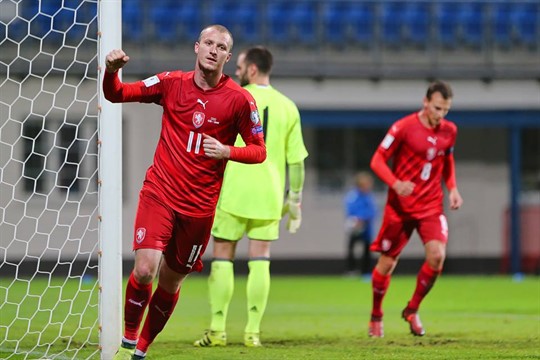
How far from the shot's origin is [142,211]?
20.7ft

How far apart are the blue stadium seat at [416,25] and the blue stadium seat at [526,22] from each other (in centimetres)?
192

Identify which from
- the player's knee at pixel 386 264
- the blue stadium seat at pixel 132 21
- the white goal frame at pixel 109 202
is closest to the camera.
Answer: the white goal frame at pixel 109 202

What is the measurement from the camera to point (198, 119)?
21.0 feet

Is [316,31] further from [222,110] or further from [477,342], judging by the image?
[222,110]

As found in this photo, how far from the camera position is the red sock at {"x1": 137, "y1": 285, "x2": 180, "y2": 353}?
6578 mm

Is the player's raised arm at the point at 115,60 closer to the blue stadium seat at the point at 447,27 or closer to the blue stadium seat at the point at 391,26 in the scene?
the blue stadium seat at the point at 391,26

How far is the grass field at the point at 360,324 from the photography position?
750 cm

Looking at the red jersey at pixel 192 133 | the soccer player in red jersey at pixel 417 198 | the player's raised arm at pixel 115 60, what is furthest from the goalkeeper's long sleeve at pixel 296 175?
the player's raised arm at pixel 115 60

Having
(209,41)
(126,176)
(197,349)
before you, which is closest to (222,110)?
(209,41)

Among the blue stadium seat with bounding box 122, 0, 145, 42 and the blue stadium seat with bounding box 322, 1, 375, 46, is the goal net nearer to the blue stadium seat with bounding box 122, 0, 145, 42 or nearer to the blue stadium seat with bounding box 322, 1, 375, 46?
the blue stadium seat with bounding box 122, 0, 145, 42

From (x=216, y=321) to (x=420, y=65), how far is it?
55.0 ft

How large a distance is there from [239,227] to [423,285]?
1.87 m

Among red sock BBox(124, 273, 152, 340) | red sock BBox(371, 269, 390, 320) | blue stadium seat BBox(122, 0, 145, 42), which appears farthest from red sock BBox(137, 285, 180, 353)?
blue stadium seat BBox(122, 0, 145, 42)

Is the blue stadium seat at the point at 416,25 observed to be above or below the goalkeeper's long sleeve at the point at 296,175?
above
